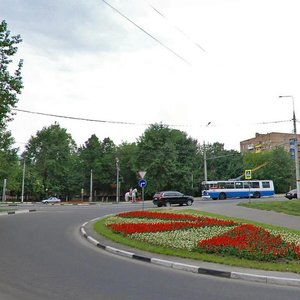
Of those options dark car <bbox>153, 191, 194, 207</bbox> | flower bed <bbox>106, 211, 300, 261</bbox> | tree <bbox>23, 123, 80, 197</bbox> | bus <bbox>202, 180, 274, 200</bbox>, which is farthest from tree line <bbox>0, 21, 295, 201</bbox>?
flower bed <bbox>106, 211, 300, 261</bbox>

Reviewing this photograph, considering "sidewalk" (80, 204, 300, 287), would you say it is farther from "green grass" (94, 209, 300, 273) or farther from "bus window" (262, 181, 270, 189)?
"bus window" (262, 181, 270, 189)

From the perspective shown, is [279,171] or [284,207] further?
[279,171]

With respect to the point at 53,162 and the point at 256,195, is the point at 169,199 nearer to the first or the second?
the point at 256,195

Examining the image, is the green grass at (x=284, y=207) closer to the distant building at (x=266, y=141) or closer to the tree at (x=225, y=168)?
the tree at (x=225, y=168)

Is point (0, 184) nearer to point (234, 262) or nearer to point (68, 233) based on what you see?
point (68, 233)

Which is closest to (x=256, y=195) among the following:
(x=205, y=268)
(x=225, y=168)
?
(x=225, y=168)

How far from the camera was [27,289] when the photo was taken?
724cm

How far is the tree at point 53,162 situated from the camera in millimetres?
84000

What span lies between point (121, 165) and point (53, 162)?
47.8 feet

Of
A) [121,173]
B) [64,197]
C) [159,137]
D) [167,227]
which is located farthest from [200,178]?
[167,227]

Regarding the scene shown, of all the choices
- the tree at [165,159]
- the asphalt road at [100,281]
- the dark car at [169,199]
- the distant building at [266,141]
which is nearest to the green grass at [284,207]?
the dark car at [169,199]

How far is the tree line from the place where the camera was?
6781 centimetres

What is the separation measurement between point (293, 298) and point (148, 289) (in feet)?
8.63

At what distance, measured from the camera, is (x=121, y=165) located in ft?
275
